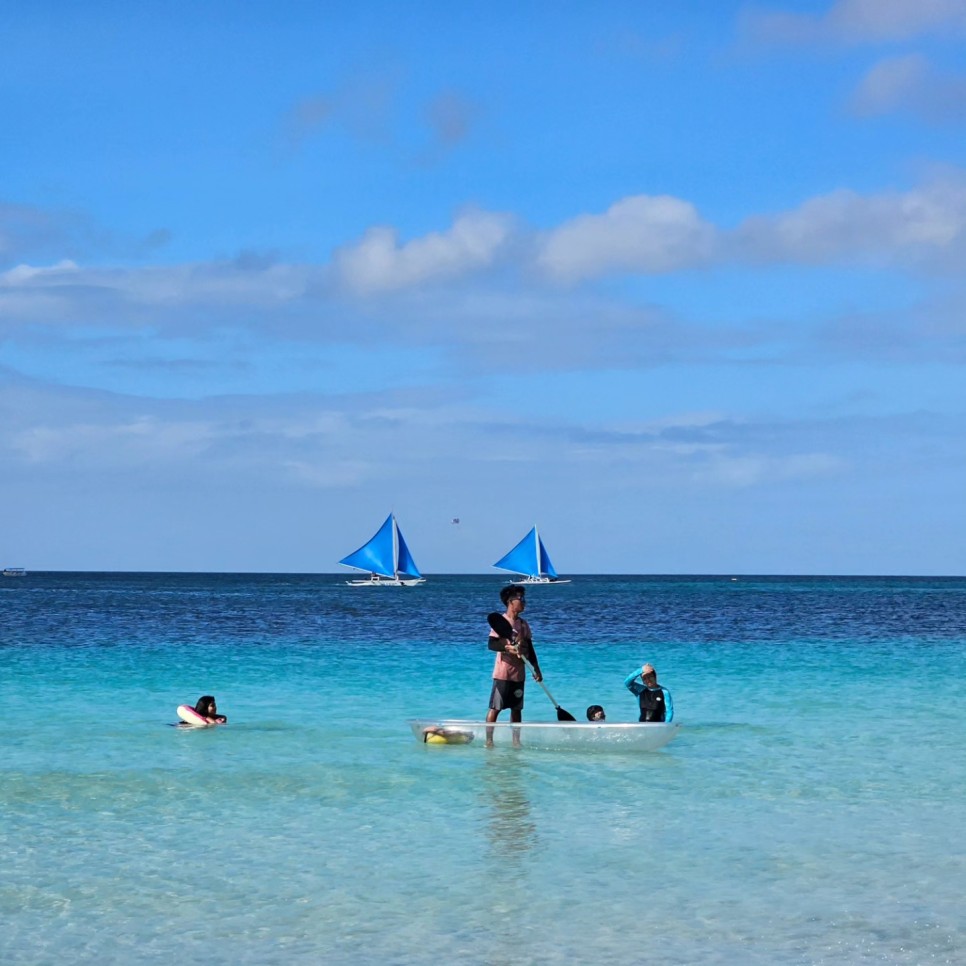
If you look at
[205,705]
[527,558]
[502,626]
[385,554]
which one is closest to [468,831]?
[502,626]

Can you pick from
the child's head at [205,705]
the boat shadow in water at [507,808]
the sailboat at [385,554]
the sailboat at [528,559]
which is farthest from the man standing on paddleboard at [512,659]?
the sailboat at [528,559]

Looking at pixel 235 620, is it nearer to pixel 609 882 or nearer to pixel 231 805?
pixel 231 805

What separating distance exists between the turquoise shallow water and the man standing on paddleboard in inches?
26.2

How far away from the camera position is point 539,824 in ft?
41.9

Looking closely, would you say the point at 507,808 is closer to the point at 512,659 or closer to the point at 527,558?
the point at 512,659

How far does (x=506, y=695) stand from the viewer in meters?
17.4

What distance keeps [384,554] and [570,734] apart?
105m

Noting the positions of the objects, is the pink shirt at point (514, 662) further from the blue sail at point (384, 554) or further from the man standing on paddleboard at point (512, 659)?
the blue sail at point (384, 554)

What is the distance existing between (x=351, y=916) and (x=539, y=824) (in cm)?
373

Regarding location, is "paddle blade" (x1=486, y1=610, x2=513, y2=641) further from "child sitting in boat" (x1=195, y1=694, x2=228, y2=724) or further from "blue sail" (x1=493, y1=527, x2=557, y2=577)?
"blue sail" (x1=493, y1=527, x2=557, y2=577)

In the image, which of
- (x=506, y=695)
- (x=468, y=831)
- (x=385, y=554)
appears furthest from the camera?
(x=385, y=554)

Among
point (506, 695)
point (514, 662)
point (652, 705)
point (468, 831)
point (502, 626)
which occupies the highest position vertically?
point (502, 626)

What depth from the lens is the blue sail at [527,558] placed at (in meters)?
130

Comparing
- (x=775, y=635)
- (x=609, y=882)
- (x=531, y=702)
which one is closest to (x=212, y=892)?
(x=609, y=882)
